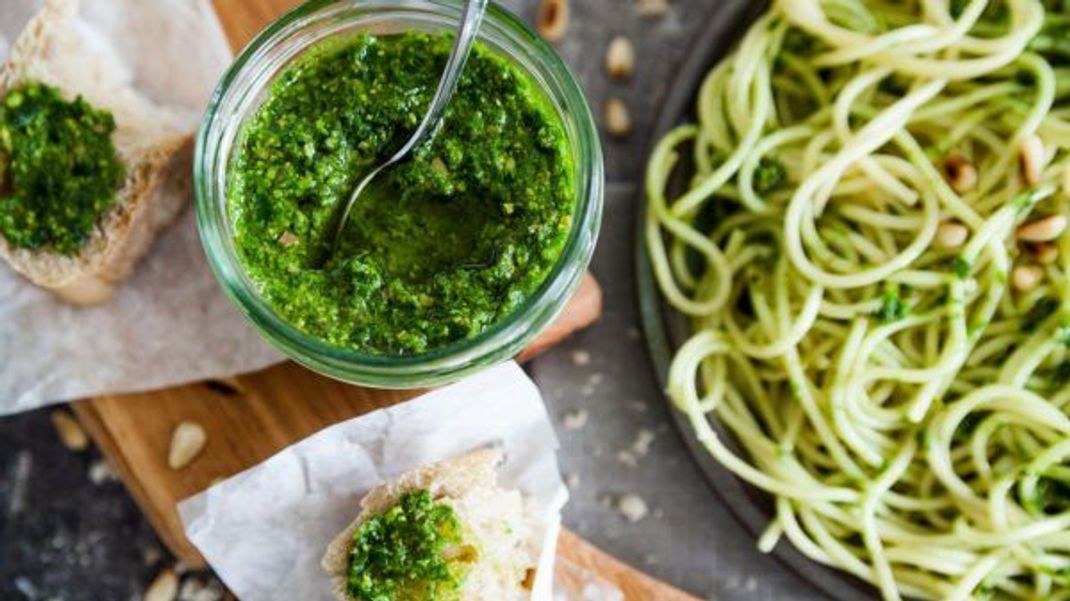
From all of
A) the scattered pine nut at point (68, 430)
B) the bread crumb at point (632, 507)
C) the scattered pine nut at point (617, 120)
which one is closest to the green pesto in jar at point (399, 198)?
the scattered pine nut at point (617, 120)

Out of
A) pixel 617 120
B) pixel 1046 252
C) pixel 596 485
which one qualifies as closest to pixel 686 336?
pixel 596 485

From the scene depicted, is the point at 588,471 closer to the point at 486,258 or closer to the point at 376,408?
the point at 376,408

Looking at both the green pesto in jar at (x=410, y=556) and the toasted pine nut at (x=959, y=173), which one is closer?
the green pesto in jar at (x=410, y=556)

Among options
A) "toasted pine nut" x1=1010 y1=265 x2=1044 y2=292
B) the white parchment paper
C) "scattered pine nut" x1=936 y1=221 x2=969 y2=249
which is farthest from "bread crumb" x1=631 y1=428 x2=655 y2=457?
"toasted pine nut" x1=1010 y1=265 x2=1044 y2=292

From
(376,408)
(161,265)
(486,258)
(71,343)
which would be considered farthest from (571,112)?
(71,343)

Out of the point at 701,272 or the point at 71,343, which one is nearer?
the point at 71,343

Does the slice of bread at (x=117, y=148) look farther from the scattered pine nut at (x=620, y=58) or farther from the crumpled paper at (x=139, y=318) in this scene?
the scattered pine nut at (x=620, y=58)
